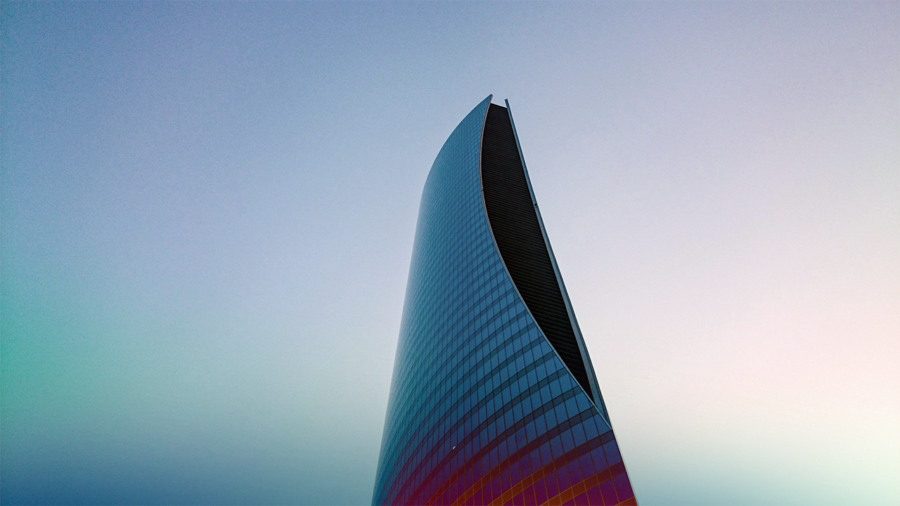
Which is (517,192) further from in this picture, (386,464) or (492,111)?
(386,464)

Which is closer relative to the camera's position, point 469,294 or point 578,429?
point 578,429

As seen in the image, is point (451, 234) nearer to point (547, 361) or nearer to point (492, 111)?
point (547, 361)

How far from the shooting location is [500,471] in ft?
99.8

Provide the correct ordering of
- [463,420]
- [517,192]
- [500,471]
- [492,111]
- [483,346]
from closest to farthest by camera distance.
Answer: [500,471]
[463,420]
[483,346]
[517,192]
[492,111]

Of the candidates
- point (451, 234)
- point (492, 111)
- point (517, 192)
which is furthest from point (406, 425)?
point (492, 111)

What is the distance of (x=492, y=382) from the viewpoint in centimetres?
3766

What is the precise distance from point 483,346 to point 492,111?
70906 mm

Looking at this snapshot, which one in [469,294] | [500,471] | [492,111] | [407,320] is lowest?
[500,471]

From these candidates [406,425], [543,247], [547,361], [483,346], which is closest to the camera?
[547,361]

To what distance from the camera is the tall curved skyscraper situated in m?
27.2

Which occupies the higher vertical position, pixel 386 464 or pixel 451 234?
pixel 451 234

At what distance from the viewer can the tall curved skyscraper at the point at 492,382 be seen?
2725cm

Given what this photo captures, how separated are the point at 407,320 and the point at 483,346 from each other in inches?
1068

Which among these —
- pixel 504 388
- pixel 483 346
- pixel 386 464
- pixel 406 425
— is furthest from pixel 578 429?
pixel 386 464
